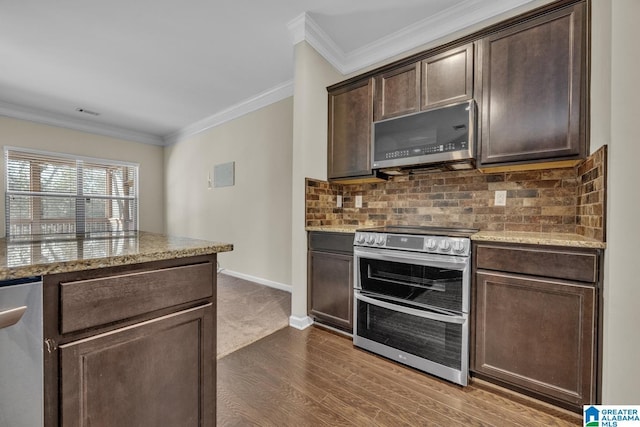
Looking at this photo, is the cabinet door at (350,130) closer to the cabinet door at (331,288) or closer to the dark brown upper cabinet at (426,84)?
the dark brown upper cabinet at (426,84)

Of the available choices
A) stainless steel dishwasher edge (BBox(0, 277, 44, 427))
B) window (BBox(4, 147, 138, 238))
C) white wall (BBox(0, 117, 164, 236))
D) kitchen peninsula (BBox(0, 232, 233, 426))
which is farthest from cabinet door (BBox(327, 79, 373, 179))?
white wall (BBox(0, 117, 164, 236))

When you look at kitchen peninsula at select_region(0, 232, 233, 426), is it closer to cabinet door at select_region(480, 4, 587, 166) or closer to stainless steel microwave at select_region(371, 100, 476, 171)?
stainless steel microwave at select_region(371, 100, 476, 171)

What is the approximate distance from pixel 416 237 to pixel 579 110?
121 cm

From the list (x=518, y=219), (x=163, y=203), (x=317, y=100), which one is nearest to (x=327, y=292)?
(x=518, y=219)

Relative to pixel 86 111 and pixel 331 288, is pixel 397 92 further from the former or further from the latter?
pixel 86 111

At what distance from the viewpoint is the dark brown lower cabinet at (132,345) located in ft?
2.45

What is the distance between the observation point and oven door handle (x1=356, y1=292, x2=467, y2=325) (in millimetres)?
1624

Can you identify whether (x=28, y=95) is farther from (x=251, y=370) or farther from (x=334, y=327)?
(x=334, y=327)

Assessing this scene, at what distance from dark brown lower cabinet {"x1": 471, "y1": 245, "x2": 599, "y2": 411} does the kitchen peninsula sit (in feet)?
4.93

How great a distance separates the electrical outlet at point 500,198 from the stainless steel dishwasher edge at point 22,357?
2.56 metres

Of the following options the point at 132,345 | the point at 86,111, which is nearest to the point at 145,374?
the point at 132,345

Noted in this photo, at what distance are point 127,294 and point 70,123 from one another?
5359 mm

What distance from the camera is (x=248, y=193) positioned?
3.85 meters

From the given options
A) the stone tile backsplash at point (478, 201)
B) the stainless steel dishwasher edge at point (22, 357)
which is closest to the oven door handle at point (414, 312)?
the stone tile backsplash at point (478, 201)
